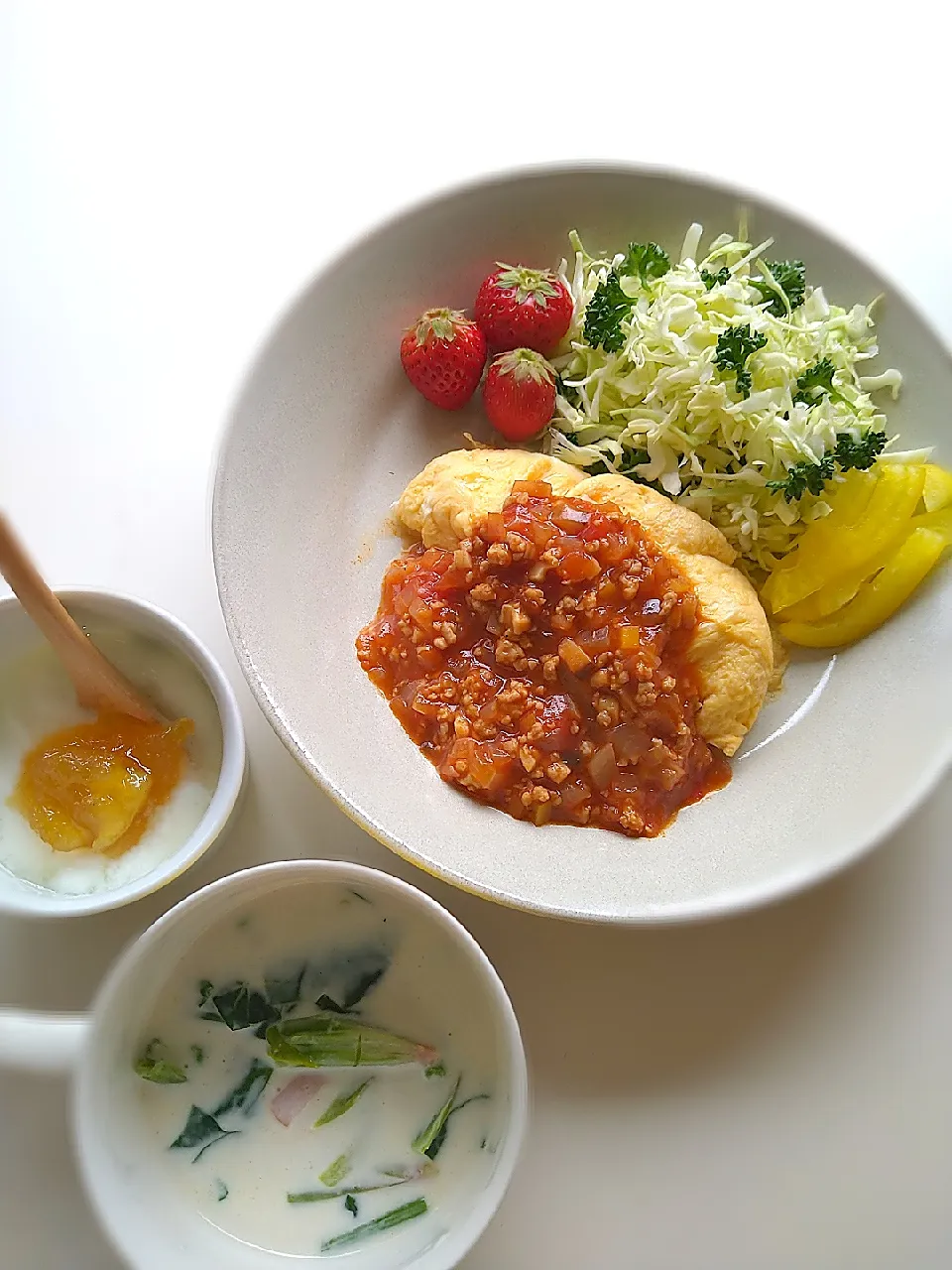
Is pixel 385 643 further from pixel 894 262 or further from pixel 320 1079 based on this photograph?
pixel 894 262

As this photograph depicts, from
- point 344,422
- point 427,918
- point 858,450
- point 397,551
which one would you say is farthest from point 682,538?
point 427,918

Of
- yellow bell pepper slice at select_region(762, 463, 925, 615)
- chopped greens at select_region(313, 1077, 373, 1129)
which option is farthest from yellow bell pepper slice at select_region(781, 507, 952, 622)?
chopped greens at select_region(313, 1077, 373, 1129)

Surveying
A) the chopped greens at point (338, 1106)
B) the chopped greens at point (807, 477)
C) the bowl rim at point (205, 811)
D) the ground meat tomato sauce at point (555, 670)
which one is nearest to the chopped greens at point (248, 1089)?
the chopped greens at point (338, 1106)

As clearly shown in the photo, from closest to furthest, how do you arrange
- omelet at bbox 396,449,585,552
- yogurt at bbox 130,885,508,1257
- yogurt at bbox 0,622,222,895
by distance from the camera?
yogurt at bbox 130,885,508,1257 → yogurt at bbox 0,622,222,895 → omelet at bbox 396,449,585,552

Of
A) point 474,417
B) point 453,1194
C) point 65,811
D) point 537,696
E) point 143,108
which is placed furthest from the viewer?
point 143,108

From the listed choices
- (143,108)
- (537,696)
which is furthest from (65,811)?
(143,108)

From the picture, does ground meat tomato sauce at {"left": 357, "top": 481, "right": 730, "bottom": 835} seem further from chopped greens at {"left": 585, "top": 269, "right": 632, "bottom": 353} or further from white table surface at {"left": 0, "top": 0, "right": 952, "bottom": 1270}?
chopped greens at {"left": 585, "top": 269, "right": 632, "bottom": 353}
